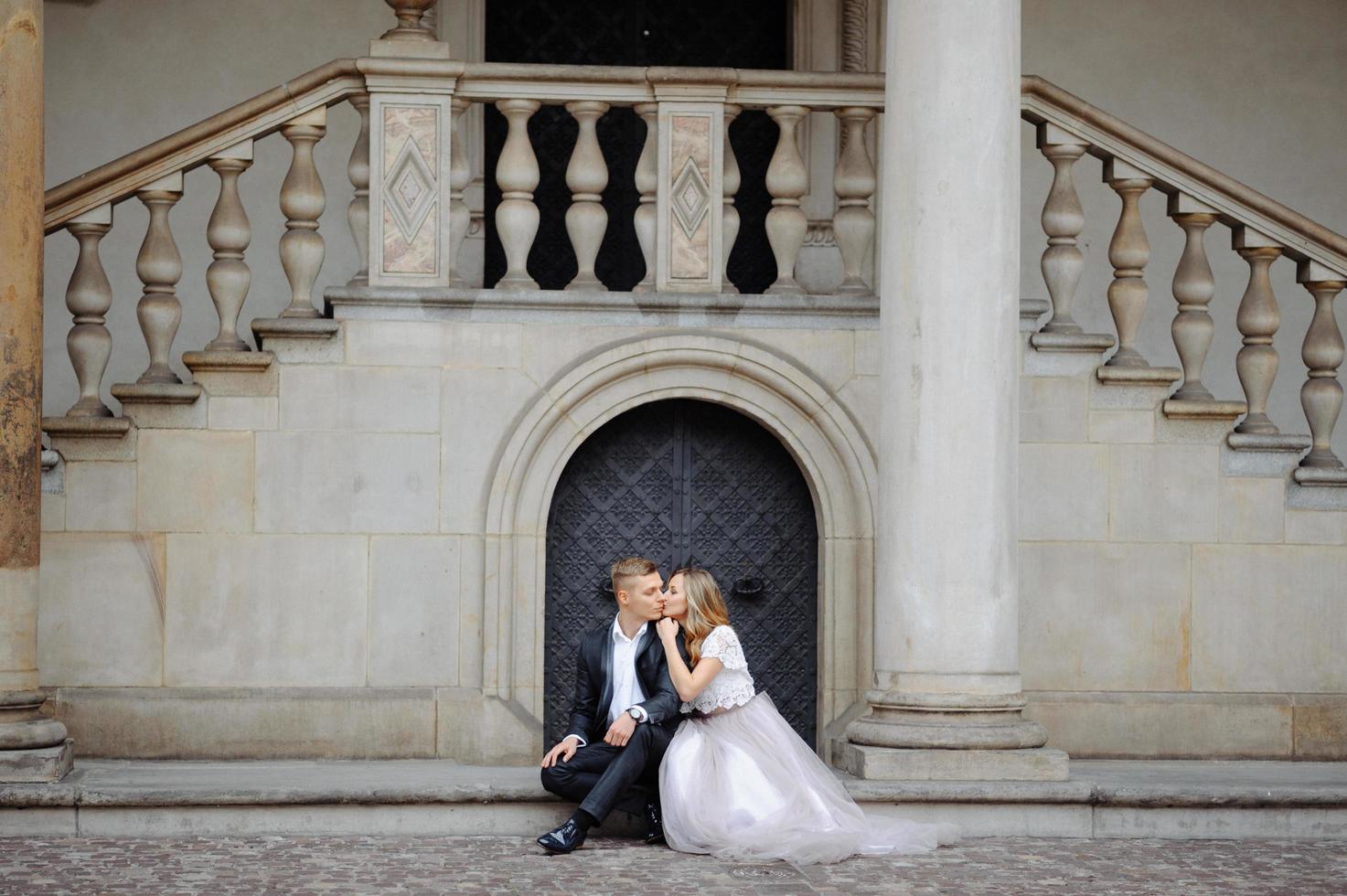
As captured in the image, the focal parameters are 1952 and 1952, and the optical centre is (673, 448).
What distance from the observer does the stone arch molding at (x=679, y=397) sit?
1009cm

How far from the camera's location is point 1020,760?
8844 mm

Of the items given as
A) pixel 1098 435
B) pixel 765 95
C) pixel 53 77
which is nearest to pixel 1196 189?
pixel 1098 435

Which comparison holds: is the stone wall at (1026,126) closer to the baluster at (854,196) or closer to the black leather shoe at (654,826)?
the baluster at (854,196)

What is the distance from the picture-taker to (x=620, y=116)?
12.4 meters

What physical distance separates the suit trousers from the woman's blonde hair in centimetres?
40

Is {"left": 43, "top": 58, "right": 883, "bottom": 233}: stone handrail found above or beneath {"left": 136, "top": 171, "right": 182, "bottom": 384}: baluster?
above

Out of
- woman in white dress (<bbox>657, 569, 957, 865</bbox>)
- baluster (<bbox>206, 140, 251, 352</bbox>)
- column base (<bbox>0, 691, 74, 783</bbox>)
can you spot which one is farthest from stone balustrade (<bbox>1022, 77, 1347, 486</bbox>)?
column base (<bbox>0, 691, 74, 783</bbox>)

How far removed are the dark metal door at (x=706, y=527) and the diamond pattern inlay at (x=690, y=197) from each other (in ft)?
3.36

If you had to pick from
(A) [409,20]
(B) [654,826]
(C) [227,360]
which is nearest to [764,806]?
(B) [654,826]

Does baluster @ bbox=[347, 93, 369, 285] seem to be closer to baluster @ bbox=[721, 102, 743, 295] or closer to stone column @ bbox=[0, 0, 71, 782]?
stone column @ bbox=[0, 0, 71, 782]

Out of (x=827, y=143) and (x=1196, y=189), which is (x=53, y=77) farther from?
(x=1196, y=189)

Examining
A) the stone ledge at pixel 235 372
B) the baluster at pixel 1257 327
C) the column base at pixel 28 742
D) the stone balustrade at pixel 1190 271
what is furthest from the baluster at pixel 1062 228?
the column base at pixel 28 742

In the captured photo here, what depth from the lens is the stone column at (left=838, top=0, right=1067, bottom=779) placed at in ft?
29.3

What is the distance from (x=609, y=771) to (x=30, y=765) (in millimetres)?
2532
